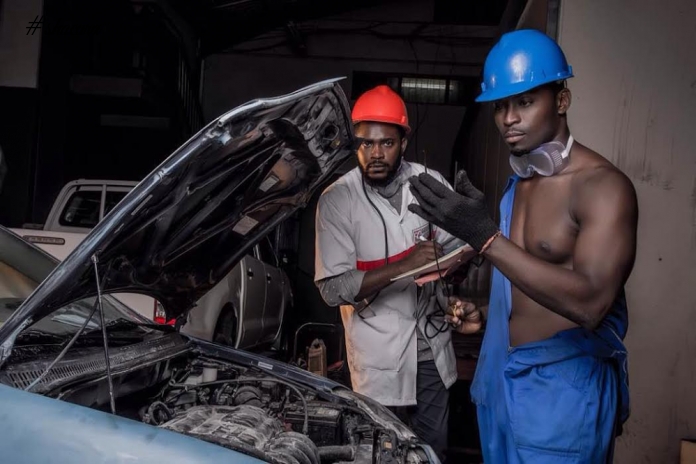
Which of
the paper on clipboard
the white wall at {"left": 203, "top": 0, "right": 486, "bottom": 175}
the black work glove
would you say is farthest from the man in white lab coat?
the white wall at {"left": 203, "top": 0, "right": 486, "bottom": 175}

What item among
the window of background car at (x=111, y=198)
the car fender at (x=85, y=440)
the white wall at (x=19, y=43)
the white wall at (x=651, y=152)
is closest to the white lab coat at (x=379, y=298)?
the white wall at (x=651, y=152)

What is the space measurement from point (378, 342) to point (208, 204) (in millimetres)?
1216

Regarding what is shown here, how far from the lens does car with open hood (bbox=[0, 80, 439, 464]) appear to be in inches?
71.5

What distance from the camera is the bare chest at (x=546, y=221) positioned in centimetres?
235

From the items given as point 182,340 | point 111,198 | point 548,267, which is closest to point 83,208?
point 111,198

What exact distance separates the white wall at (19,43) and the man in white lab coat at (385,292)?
693cm

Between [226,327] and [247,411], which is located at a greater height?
[247,411]

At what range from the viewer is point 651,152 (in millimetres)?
4160

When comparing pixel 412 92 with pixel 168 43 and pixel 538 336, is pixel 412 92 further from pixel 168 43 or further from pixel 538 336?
pixel 538 336

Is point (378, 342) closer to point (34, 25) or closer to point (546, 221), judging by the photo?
point (546, 221)

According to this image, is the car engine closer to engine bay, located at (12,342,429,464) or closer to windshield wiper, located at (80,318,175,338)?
engine bay, located at (12,342,429,464)

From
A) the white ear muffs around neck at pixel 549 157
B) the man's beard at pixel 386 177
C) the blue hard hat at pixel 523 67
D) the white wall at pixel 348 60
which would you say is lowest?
the man's beard at pixel 386 177

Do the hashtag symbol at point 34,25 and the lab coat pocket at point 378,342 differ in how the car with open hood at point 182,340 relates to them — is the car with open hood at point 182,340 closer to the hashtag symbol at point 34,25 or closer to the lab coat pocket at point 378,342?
the lab coat pocket at point 378,342

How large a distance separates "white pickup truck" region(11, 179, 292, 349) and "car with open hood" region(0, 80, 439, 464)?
2.12m
